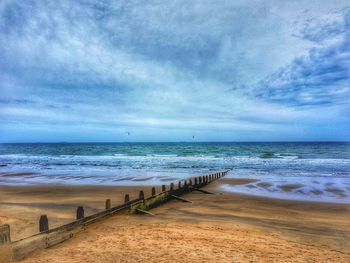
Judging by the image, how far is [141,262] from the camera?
6.50m

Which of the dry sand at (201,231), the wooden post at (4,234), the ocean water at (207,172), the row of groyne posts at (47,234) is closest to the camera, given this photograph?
the wooden post at (4,234)

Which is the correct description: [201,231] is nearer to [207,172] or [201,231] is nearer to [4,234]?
[4,234]

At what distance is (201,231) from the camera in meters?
9.38

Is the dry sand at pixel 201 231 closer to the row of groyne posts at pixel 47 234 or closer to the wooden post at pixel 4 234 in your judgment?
the row of groyne posts at pixel 47 234

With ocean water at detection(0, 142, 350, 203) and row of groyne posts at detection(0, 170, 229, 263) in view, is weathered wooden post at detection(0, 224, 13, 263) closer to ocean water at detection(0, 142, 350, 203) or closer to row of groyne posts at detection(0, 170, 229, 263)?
row of groyne posts at detection(0, 170, 229, 263)

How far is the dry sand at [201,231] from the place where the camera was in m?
7.08

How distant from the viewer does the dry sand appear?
7078 mm

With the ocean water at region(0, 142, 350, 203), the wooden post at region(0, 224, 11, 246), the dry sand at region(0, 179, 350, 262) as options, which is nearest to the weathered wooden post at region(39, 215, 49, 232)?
the dry sand at region(0, 179, 350, 262)

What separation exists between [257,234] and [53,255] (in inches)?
237

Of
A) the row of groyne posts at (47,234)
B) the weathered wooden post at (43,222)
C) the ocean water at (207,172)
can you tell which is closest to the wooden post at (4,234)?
the row of groyne posts at (47,234)

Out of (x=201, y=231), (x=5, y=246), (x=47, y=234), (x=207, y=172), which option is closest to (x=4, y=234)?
(x=5, y=246)

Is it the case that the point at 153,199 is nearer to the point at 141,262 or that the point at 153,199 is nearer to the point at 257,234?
the point at 257,234

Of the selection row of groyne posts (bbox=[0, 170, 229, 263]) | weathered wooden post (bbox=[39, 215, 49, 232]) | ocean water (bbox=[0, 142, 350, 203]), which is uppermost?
weathered wooden post (bbox=[39, 215, 49, 232])

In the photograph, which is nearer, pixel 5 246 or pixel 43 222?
pixel 5 246
